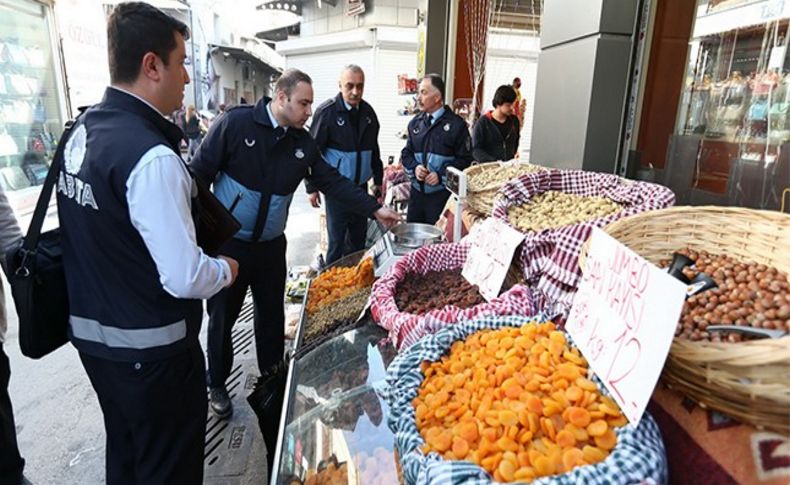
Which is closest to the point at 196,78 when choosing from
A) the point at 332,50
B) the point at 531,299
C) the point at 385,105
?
the point at 332,50

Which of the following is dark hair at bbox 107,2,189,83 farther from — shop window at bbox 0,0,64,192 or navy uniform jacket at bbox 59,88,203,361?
shop window at bbox 0,0,64,192

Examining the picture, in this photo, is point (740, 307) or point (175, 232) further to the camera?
point (175, 232)

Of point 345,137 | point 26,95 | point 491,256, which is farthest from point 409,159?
point 26,95

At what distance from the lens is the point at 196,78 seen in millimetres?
18688

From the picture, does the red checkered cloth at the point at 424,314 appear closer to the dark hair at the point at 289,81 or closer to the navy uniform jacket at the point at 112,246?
the navy uniform jacket at the point at 112,246

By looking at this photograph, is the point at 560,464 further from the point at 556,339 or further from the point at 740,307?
the point at 740,307

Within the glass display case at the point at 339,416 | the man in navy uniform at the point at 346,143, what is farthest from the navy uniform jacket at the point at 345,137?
the glass display case at the point at 339,416

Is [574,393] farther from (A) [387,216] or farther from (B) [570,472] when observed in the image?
(A) [387,216]

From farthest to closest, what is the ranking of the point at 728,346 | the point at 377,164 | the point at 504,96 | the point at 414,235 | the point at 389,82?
the point at 389,82 → the point at 504,96 → the point at 377,164 → the point at 414,235 → the point at 728,346

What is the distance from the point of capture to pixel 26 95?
748 centimetres

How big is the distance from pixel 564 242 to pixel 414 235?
1138 millimetres

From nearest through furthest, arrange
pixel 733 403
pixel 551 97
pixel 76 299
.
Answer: pixel 733 403, pixel 76 299, pixel 551 97

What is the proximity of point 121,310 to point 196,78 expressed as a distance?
1983cm

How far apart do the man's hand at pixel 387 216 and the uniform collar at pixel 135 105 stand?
124cm
